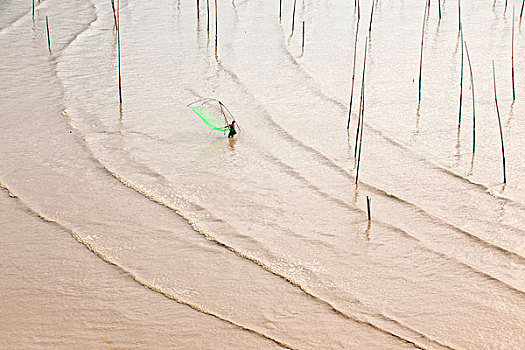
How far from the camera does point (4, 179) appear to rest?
17.9ft

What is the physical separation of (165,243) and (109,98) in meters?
3.14

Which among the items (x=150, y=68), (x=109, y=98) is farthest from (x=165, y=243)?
(x=150, y=68)

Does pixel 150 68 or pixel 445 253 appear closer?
pixel 445 253

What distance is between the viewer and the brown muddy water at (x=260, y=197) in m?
3.73

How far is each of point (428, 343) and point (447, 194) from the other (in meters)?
1.89

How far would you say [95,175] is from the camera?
5.54 metres

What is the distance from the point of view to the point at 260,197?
17.0 feet

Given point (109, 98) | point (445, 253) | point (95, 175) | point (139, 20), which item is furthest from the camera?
point (139, 20)

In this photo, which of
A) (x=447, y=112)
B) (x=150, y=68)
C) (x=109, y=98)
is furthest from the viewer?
(x=150, y=68)

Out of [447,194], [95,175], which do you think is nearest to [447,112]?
[447,194]

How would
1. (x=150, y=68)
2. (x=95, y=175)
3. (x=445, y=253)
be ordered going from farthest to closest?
(x=150, y=68), (x=95, y=175), (x=445, y=253)

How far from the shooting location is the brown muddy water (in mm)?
3729

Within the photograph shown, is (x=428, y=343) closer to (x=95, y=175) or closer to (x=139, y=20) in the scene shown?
(x=95, y=175)

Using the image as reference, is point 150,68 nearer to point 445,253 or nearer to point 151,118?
point 151,118
